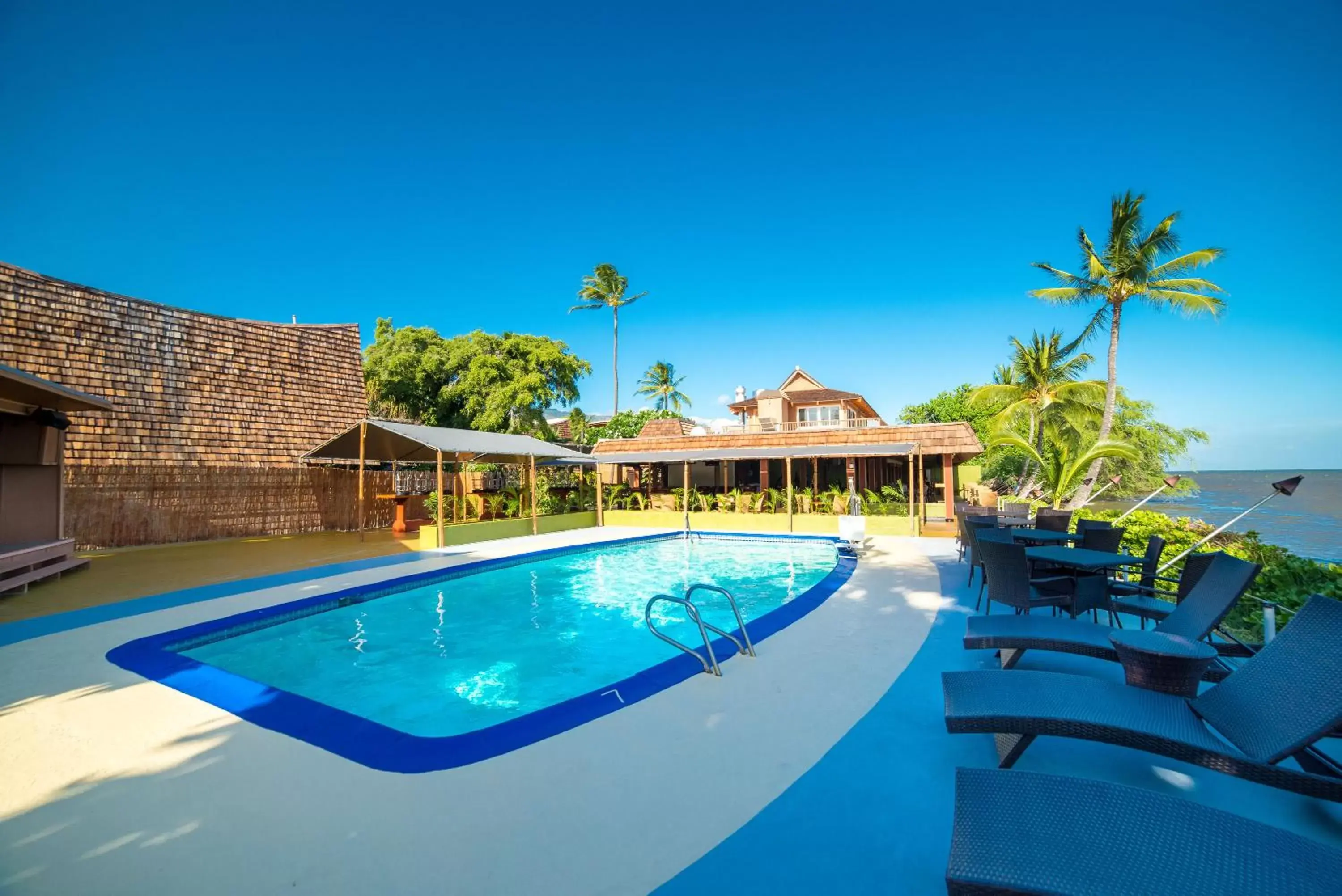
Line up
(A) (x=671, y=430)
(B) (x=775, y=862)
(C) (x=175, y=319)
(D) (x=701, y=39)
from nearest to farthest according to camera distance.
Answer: (B) (x=775, y=862), (C) (x=175, y=319), (D) (x=701, y=39), (A) (x=671, y=430)

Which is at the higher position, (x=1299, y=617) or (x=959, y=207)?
(x=959, y=207)

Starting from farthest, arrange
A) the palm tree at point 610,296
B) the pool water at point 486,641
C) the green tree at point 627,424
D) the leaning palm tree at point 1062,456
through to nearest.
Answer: the palm tree at point 610,296, the green tree at point 627,424, the leaning palm tree at point 1062,456, the pool water at point 486,641

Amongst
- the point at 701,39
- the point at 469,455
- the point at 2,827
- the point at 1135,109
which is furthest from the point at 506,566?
the point at 1135,109

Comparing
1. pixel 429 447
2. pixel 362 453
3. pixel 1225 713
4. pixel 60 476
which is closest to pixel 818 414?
pixel 429 447

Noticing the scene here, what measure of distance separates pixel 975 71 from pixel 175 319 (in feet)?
69.0

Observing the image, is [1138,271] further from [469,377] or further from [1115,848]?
[469,377]

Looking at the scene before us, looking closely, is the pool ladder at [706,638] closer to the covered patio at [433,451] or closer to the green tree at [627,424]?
the covered patio at [433,451]

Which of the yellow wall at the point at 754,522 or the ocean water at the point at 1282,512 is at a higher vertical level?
the yellow wall at the point at 754,522

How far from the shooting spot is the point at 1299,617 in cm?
283

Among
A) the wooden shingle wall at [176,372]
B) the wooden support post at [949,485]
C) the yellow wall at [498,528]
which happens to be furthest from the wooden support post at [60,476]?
the wooden support post at [949,485]

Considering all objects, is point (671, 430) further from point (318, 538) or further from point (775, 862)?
point (775, 862)

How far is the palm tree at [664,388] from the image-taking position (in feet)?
166

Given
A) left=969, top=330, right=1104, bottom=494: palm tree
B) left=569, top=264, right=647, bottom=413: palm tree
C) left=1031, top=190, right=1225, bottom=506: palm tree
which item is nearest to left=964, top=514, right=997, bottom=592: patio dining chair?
left=1031, top=190, right=1225, bottom=506: palm tree

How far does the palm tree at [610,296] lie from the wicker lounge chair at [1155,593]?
3604cm
